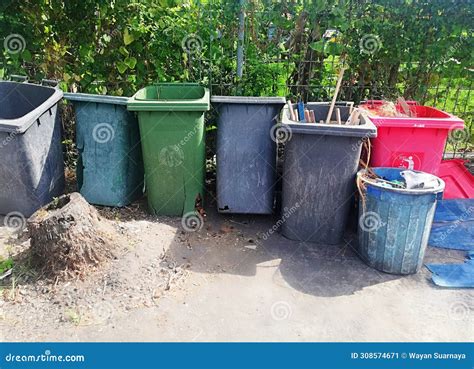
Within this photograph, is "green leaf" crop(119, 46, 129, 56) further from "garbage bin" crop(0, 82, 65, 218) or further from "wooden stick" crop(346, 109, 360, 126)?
"wooden stick" crop(346, 109, 360, 126)

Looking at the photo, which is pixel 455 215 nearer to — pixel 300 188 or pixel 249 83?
pixel 300 188

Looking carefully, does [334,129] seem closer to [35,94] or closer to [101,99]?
[101,99]

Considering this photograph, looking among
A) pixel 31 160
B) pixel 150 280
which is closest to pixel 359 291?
pixel 150 280

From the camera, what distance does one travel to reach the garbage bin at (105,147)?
4.34 meters

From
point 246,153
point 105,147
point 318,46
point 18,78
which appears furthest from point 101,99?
point 318,46

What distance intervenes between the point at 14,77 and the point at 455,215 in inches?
192

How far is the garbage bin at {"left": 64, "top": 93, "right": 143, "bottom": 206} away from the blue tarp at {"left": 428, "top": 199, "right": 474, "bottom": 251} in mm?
3045

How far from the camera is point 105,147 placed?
441cm

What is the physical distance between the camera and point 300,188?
403cm

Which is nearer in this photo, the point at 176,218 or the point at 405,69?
the point at 176,218

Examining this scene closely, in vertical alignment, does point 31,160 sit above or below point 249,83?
below

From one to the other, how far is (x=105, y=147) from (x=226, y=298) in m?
2.00

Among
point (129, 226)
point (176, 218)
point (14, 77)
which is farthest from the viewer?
point (14, 77)

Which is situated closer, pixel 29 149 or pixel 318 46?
pixel 29 149
